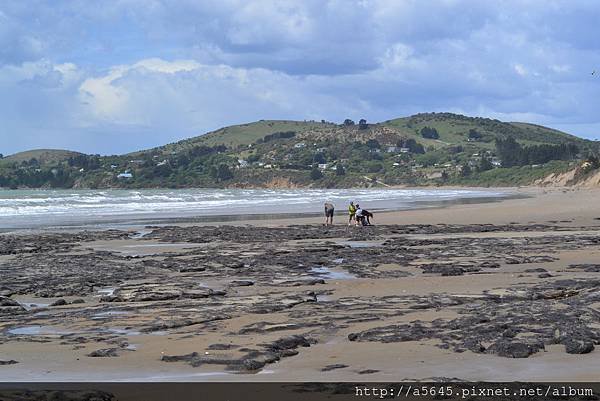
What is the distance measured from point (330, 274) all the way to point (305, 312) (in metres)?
5.84

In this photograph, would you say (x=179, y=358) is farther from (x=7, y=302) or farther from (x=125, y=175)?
(x=125, y=175)

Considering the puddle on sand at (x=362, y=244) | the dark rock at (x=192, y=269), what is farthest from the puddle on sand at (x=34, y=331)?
the puddle on sand at (x=362, y=244)

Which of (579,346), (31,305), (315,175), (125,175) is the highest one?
(125,175)

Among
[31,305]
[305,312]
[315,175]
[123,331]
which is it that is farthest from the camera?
[315,175]

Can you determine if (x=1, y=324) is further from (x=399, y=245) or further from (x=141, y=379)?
(x=399, y=245)

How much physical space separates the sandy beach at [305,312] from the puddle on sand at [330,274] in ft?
0.15

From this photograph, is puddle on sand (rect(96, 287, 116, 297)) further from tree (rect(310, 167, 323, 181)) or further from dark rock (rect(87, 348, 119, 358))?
tree (rect(310, 167, 323, 181))

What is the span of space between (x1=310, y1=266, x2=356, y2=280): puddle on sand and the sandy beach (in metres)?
0.04

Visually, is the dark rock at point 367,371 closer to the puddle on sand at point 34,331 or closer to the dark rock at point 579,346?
the dark rock at point 579,346

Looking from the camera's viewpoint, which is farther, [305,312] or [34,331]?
[305,312]

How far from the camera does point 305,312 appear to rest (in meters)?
12.0

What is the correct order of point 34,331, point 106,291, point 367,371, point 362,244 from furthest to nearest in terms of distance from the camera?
point 362,244 → point 106,291 → point 34,331 → point 367,371

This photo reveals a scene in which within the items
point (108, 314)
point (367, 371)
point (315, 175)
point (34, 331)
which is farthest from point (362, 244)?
point (315, 175)

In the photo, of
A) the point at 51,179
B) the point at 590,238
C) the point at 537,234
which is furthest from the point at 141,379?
the point at 51,179
